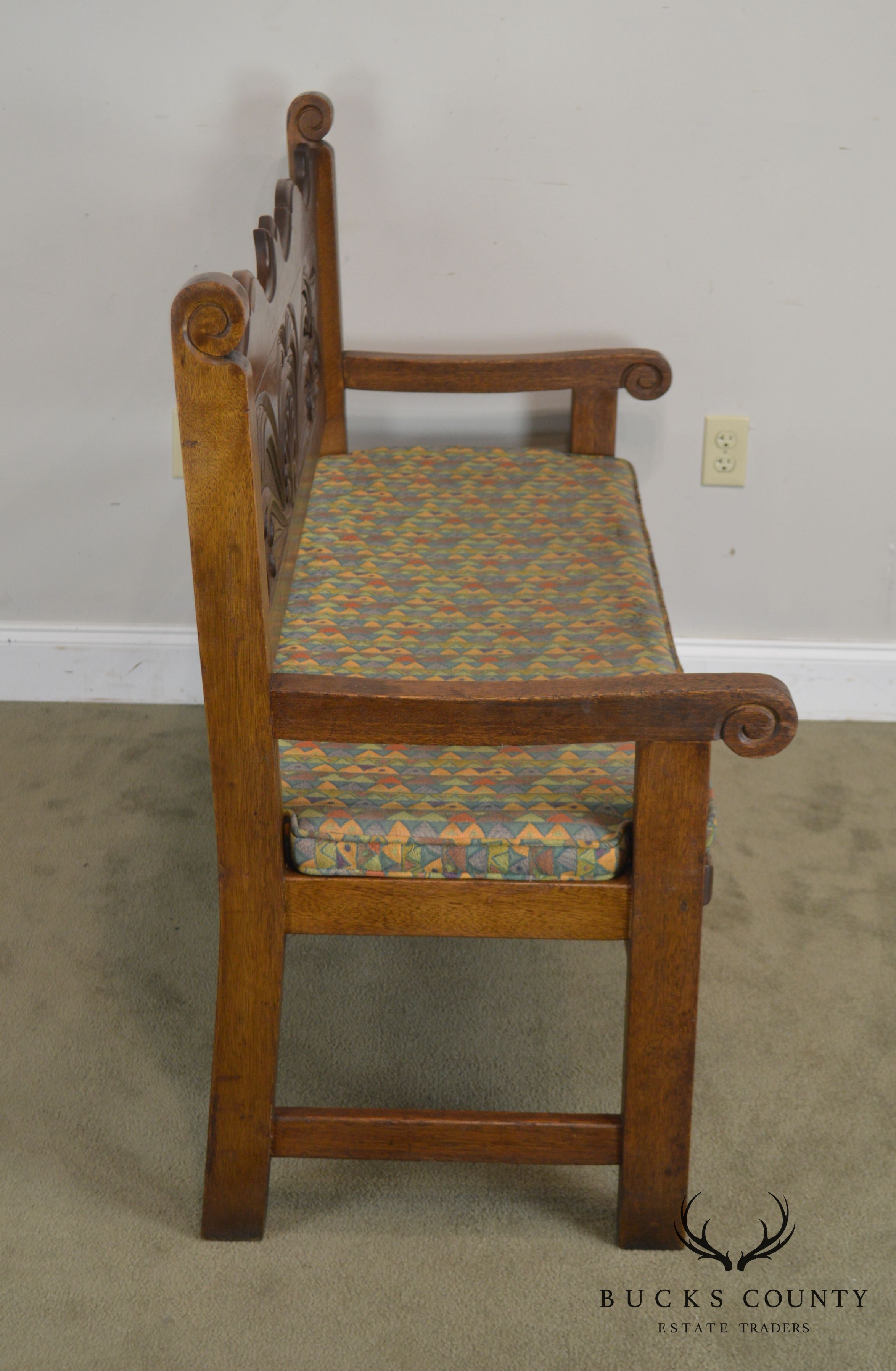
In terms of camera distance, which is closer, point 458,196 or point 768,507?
point 458,196

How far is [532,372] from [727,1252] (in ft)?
3.70

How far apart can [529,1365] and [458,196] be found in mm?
1485

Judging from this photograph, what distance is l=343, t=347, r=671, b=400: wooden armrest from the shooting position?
171 cm

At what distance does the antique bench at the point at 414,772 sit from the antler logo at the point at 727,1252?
0.8 inches

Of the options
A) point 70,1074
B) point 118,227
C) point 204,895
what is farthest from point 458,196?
point 70,1074

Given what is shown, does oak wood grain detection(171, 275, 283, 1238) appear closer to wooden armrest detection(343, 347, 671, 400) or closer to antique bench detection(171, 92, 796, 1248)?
antique bench detection(171, 92, 796, 1248)

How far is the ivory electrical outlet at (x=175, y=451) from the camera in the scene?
1.92 metres

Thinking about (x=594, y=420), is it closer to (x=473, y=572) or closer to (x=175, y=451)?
(x=473, y=572)

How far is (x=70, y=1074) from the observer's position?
4.44 feet

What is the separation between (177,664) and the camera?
2.08 metres

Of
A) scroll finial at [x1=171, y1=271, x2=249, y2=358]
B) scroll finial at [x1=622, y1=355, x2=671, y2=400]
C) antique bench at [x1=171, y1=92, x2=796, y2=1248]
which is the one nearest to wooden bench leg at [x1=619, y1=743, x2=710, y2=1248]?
antique bench at [x1=171, y1=92, x2=796, y2=1248]

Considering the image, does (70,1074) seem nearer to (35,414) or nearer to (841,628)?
(35,414)

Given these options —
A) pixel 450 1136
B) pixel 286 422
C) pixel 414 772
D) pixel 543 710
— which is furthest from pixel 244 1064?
pixel 286 422

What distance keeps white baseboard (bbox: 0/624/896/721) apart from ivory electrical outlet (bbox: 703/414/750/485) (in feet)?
0.90
